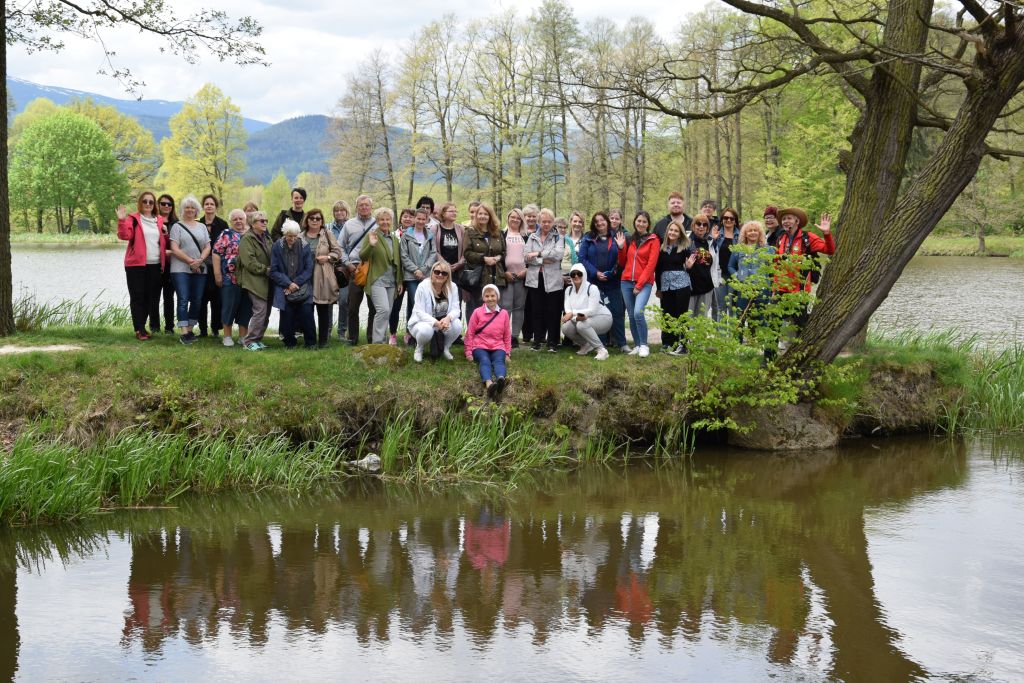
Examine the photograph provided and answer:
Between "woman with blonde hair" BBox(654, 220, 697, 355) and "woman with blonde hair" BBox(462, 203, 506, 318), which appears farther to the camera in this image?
"woman with blonde hair" BBox(654, 220, 697, 355)

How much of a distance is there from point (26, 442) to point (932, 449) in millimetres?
9553

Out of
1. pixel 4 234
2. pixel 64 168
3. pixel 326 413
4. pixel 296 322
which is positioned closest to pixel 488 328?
pixel 326 413

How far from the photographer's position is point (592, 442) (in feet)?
30.4

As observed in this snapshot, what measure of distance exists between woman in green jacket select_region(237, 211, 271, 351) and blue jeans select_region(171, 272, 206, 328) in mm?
589

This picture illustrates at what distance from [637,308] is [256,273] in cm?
456

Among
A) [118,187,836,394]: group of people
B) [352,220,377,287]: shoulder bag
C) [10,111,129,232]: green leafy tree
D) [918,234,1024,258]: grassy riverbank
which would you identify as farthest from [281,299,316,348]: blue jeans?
[10,111,129,232]: green leafy tree

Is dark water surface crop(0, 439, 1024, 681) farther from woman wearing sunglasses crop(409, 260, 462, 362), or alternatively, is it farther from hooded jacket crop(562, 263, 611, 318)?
hooded jacket crop(562, 263, 611, 318)

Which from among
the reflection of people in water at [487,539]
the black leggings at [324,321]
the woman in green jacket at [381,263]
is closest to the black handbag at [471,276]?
the woman in green jacket at [381,263]

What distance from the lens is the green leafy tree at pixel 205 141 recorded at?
46469 millimetres

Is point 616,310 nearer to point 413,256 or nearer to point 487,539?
point 413,256

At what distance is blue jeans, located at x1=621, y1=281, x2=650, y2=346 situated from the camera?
33.7 ft

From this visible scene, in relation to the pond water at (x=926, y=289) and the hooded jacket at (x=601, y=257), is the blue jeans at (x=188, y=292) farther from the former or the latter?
the hooded jacket at (x=601, y=257)

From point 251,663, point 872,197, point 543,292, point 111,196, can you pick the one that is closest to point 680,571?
point 251,663

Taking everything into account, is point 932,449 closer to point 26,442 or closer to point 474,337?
point 474,337
